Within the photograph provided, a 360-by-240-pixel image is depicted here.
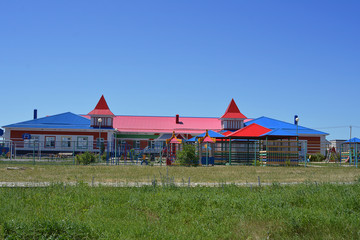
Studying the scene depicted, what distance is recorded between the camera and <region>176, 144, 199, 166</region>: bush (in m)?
29.2

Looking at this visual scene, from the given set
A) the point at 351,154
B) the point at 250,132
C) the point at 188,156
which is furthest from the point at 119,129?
the point at 351,154

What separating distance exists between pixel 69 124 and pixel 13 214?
4653cm

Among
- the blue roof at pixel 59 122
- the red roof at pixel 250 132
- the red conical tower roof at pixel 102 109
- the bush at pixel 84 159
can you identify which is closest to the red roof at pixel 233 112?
the red conical tower roof at pixel 102 109

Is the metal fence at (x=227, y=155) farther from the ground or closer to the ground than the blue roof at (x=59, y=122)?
closer to the ground

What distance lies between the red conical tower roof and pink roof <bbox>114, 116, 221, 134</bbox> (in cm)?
276

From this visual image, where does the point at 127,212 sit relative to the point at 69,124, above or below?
below

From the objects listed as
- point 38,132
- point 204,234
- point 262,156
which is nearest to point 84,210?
point 204,234

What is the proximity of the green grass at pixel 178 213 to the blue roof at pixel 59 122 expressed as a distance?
42258 millimetres

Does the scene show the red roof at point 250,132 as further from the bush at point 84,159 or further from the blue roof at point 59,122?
the blue roof at point 59,122

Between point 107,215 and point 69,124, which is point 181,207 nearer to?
point 107,215

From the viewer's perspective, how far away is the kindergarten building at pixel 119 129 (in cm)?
5259

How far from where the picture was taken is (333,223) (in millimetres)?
9086

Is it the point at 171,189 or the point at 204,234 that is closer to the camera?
the point at 204,234

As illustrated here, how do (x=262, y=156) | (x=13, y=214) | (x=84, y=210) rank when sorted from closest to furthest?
(x=13, y=214), (x=84, y=210), (x=262, y=156)
